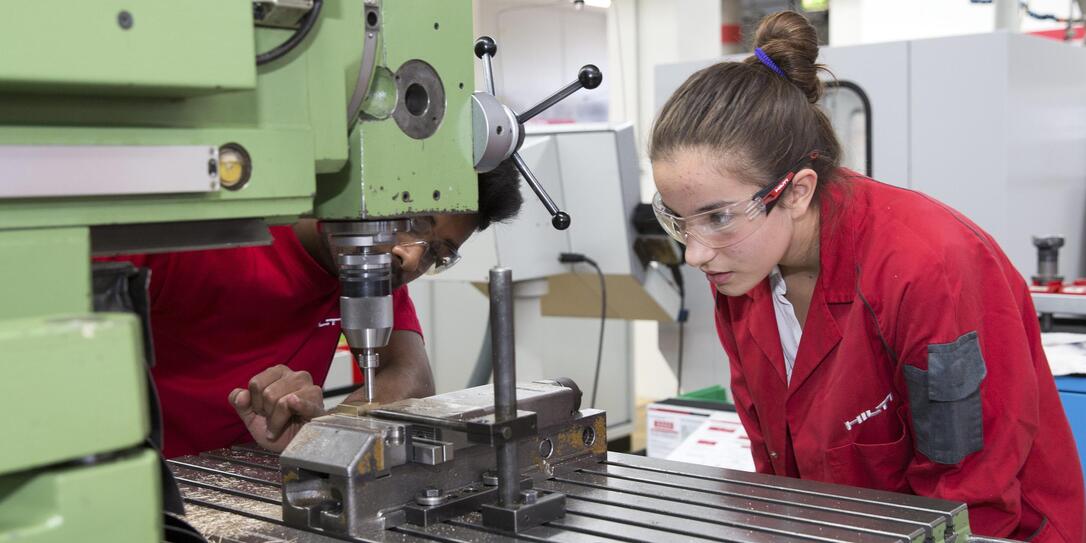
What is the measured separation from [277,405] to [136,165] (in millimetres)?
597

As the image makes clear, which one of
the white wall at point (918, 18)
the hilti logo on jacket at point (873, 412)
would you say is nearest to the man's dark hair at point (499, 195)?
the hilti logo on jacket at point (873, 412)

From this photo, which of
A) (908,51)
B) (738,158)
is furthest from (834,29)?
(738,158)

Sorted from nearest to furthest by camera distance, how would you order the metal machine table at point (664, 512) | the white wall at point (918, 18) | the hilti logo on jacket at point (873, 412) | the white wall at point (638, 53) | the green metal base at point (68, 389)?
the green metal base at point (68, 389) → the metal machine table at point (664, 512) → the hilti logo on jacket at point (873, 412) → the white wall at point (918, 18) → the white wall at point (638, 53)

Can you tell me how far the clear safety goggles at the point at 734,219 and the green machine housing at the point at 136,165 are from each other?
0.46 metres

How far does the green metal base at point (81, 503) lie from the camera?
2.13 ft

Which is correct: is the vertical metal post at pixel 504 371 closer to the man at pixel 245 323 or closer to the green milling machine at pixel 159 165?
the green milling machine at pixel 159 165

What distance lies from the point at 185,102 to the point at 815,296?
85cm

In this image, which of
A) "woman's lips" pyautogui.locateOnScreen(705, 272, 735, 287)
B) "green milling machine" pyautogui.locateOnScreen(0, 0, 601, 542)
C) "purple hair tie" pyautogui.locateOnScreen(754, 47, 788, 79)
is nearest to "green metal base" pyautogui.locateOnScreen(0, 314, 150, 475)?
"green milling machine" pyautogui.locateOnScreen(0, 0, 601, 542)

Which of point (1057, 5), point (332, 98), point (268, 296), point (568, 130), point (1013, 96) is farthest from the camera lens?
point (1057, 5)

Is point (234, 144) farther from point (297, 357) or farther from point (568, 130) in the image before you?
point (568, 130)

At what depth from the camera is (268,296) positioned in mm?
1597

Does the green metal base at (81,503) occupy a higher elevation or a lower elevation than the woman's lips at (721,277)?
lower

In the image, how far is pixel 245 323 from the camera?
5.21 ft

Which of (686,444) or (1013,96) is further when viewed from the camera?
(1013,96)
